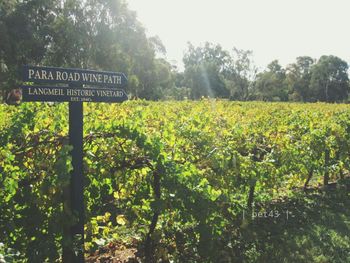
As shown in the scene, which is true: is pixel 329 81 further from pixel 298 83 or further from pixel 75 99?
Result: pixel 75 99

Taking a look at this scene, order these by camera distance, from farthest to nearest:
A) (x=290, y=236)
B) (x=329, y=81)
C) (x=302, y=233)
→ (x=329, y=81) < (x=302, y=233) < (x=290, y=236)

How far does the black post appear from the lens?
3.74 metres

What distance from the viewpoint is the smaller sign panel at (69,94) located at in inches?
134

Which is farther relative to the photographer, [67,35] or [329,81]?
[329,81]

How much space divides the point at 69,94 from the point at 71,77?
0.56ft

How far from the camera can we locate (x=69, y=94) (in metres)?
3.69

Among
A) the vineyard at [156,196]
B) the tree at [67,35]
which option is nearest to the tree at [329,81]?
the tree at [67,35]

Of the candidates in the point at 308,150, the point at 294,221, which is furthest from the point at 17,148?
the point at 308,150

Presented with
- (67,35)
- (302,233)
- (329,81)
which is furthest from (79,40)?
(329,81)

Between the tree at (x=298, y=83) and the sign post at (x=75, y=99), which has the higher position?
the tree at (x=298, y=83)

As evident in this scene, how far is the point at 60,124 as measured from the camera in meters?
4.46

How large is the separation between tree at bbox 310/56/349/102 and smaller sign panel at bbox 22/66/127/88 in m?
74.5

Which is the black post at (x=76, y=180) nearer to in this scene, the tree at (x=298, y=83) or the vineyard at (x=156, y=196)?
the vineyard at (x=156, y=196)

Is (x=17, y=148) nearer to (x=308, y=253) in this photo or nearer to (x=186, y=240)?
(x=186, y=240)
